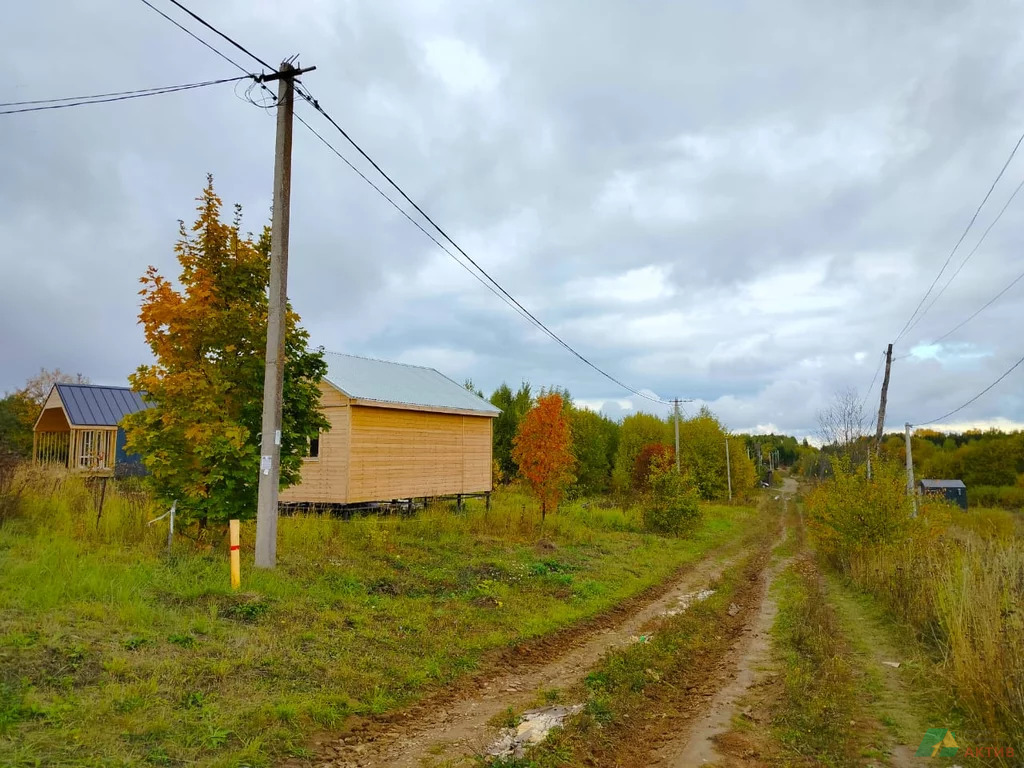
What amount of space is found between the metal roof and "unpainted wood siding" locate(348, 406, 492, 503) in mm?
397

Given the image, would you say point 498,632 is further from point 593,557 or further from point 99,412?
point 99,412

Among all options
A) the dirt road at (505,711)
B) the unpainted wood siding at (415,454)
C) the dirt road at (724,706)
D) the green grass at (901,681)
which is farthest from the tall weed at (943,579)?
the unpainted wood siding at (415,454)

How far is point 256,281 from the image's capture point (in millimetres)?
10016

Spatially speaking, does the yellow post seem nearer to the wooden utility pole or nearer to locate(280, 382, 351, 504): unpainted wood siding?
locate(280, 382, 351, 504): unpainted wood siding

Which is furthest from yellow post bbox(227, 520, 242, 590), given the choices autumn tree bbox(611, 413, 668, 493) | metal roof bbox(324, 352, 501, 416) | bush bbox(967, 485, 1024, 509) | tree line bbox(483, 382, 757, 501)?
bush bbox(967, 485, 1024, 509)

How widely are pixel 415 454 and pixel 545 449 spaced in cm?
412

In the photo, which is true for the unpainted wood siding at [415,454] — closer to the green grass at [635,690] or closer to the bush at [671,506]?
the bush at [671,506]

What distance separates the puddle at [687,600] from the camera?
10.2m

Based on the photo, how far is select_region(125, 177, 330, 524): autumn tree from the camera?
923cm

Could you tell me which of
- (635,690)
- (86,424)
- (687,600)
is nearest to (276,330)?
(635,690)

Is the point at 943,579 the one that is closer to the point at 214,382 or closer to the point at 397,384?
the point at 214,382

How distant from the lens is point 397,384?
20.4 meters

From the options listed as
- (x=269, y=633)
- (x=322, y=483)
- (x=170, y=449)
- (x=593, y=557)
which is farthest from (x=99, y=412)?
(x=269, y=633)

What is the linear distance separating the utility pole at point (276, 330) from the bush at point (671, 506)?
15845 millimetres
